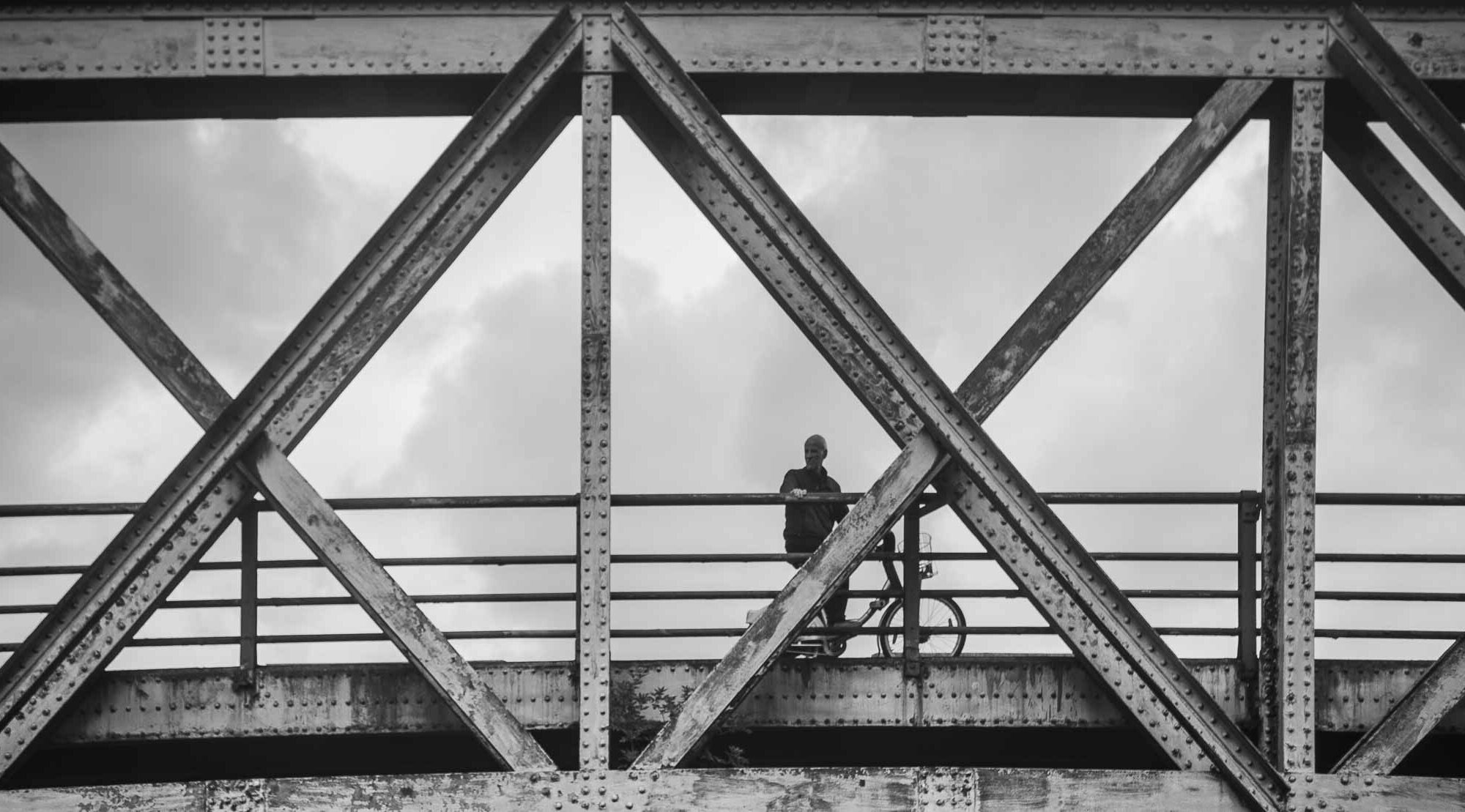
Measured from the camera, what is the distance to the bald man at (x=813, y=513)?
12898 millimetres

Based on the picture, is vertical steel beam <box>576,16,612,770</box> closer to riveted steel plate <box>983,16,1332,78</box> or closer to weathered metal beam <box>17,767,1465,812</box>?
weathered metal beam <box>17,767,1465,812</box>

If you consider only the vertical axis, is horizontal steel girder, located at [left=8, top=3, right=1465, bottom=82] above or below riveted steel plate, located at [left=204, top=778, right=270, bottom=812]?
above

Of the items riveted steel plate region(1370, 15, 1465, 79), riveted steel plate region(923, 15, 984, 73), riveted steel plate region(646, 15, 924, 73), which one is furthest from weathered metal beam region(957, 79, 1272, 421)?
riveted steel plate region(646, 15, 924, 73)

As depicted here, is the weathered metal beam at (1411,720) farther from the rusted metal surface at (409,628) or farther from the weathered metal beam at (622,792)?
the rusted metal surface at (409,628)

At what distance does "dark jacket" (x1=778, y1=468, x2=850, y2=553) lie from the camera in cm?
1289

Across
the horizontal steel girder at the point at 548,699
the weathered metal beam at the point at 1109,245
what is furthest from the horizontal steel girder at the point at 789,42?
the horizontal steel girder at the point at 548,699

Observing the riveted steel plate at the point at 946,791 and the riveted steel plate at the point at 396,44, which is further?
the riveted steel plate at the point at 396,44

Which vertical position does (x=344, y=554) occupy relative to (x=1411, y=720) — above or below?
above

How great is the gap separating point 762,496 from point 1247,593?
3507mm

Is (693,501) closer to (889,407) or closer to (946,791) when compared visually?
(889,407)

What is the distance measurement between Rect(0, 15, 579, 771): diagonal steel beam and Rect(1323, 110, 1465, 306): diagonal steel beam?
5.65 meters

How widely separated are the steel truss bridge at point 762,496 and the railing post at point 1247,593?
0.07 ft

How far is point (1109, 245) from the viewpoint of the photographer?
11367 mm

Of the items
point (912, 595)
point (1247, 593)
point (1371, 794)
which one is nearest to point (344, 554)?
point (912, 595)
